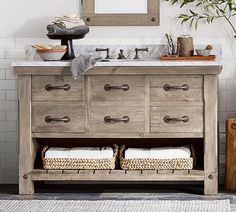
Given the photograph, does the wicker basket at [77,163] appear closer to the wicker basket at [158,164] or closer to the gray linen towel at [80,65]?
the wicker basket at [158,164]

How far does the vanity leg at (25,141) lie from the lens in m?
6.67

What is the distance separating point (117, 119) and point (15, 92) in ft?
3.80

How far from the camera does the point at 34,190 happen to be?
691 centimetres

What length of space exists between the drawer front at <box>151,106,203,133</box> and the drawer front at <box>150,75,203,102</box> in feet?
0.26

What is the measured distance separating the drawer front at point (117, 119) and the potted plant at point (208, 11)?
3.41ft

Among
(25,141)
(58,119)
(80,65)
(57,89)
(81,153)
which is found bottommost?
(81,153)

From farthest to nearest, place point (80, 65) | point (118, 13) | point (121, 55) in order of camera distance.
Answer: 1. point (118, 13)
2. point (121, 55)
3. point (80, 65)

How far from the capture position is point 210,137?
21.7 feet

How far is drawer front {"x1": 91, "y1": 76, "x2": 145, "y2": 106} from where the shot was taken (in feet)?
21.7

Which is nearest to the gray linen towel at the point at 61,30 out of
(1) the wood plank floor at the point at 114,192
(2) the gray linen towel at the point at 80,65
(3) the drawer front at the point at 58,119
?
(2) the gray linen towel at the point at 80,65

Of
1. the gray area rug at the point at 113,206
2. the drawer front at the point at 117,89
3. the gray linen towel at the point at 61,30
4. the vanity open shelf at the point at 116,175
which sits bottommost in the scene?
the gray area rug at the point at 113,206

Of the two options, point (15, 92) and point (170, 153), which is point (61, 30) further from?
point (170, 153)

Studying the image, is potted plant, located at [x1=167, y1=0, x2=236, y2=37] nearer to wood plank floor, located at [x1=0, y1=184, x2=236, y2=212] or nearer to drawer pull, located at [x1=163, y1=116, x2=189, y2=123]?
drawer pull, located at [x1=163, y1=116, x2=189, y2=123]

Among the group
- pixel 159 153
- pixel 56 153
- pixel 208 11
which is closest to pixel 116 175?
pixel 159 153
